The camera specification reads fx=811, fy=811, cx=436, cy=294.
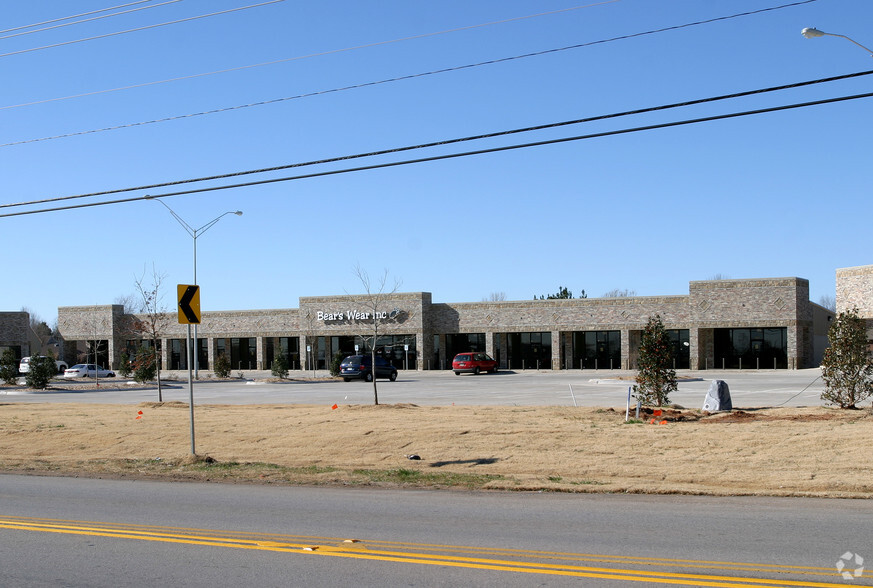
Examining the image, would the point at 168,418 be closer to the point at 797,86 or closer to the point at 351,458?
the point at 351,458

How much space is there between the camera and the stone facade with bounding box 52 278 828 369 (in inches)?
2024

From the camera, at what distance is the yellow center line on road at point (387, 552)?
6.65 metres

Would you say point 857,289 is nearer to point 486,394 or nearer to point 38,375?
point 486,394

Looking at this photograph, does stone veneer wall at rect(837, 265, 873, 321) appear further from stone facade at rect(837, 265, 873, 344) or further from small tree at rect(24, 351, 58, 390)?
small tree at rect(24, 351, 58, 390)

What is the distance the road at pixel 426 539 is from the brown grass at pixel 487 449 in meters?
1.43

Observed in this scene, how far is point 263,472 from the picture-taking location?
13.8 meters

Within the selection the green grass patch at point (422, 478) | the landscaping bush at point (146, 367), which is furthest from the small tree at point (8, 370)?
the green grass patch at point (422, 478)

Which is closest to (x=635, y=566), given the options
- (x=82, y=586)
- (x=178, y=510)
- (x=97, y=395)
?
(x=82, y=586)

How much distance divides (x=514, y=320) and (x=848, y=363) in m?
40.9

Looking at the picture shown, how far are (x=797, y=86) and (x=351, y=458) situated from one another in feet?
32.7

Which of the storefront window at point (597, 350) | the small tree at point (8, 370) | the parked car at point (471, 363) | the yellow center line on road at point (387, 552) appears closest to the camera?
the yellow center line on road at point (387, 552)

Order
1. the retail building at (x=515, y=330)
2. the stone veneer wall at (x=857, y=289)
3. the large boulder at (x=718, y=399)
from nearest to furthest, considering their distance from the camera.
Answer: the large boulder at (x=718, y=399)
the stone veneer wall at (x=857, y=289)
the retail building at (x=515, y=330)

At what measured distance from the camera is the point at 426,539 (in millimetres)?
8422

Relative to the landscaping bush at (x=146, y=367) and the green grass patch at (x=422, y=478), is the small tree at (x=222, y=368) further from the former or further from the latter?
the green grass patch at (x=422, y=478)
